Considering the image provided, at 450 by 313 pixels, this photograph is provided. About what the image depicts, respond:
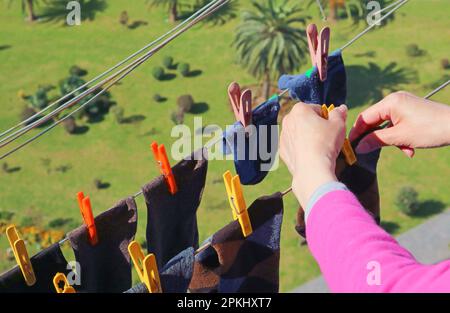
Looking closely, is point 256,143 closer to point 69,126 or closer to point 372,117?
point 372,117

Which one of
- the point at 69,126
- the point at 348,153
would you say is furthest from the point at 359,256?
the point at 69,126

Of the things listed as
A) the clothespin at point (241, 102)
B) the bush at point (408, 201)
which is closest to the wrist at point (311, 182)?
the clothespin at point (241, 102)

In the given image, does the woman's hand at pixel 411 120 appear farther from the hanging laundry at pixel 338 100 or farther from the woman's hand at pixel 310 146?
the hanging laundry at pixel 338 100

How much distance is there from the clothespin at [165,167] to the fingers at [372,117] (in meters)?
1.35

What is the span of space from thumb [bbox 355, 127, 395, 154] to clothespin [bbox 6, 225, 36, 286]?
2357 mm

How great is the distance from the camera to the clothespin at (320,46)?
545cm

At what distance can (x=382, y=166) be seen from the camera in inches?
870

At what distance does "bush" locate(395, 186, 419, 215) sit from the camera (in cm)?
2002

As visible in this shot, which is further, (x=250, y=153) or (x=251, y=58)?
(x=251, y=58)

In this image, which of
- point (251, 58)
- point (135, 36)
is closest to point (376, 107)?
point (251, 58)

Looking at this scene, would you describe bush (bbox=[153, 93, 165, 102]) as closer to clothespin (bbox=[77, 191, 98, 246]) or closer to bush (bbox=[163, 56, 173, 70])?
bush (bbox=[163, 56, 173, 70])

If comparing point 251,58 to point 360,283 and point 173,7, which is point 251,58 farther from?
point 360,283

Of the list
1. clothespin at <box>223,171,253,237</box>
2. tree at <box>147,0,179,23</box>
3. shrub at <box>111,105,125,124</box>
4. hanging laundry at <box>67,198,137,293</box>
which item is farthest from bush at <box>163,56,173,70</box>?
clothespin at <box>223,171,253,237</box>

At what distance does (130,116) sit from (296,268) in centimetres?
954
